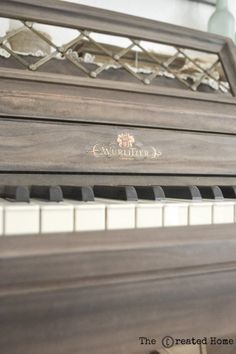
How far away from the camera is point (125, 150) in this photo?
84 cm

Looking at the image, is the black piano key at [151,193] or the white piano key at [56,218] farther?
the black piano key at [151,193]

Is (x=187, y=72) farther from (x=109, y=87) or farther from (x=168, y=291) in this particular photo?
(x=168, y=291)

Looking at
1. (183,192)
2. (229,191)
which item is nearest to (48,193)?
(183,192)

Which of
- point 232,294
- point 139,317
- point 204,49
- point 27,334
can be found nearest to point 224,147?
point 204,49

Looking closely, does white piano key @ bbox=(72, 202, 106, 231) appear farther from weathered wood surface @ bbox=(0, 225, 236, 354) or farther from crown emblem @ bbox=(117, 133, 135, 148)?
crown emblem @ bbox=(117, 133, 135, 148)

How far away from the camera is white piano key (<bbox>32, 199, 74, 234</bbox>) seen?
544mm

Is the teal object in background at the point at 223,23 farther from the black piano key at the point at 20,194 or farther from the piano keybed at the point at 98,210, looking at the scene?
the black piano key at the point at 20,194

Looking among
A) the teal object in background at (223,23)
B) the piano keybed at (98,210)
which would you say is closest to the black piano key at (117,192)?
the piano keybed at (98,210)

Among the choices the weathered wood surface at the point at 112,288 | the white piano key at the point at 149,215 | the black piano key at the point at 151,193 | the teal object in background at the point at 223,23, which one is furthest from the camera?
the teal object in background at the point at 223,23

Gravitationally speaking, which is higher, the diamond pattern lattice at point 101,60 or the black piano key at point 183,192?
the diamond pattern lattice at point 101,60

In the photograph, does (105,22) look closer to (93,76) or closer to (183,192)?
(93,76)

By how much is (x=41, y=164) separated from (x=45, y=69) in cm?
30

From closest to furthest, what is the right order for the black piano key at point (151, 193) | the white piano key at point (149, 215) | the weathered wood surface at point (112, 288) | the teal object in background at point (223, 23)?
the weathered wood surface at point (112, 288) < the white piano key at point (149, 215) < the black piano key at point (151, 193) < the teal object in background at point (223, 23)

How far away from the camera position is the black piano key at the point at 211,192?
811mm
